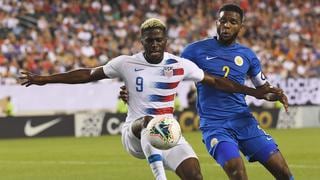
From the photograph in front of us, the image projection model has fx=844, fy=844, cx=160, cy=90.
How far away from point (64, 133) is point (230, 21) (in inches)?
607

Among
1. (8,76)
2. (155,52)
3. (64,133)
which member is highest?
(155,52)

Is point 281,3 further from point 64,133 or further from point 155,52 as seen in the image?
point 155,52

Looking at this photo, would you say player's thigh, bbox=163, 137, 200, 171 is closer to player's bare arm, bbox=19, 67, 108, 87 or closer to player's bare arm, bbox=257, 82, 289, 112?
player's bare arm, bbox=19, 67, 108, 87

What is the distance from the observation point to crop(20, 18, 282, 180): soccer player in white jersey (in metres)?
8.44

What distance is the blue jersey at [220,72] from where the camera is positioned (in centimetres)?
918

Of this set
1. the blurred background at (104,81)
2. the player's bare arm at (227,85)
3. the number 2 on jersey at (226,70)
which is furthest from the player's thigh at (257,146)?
the blurred background at (104,81)

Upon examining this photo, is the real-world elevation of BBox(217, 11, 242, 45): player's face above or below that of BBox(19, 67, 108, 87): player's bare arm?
above

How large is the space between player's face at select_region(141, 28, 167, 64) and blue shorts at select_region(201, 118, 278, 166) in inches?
44.9

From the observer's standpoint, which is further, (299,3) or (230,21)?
(299,3)

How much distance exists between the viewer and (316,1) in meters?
35.8

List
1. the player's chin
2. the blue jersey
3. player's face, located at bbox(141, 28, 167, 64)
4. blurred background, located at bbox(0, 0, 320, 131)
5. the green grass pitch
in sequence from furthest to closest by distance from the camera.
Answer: blurred background, located at bbox(0, 0, 320, 131), the green grass pitch, the blue jersey, the player's chin, player's face, located at bbox(141, 28, 167, 64)

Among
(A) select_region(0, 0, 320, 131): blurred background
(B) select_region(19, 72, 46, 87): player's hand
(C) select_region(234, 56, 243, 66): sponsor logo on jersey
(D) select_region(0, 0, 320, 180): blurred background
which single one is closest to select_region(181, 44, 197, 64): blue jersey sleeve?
(C) select_region(234, 56, 243, 66): sponsor logo on jersey

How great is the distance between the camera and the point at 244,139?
359 inches

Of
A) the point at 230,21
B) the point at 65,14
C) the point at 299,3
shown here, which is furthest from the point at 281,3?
the point at 230,21
